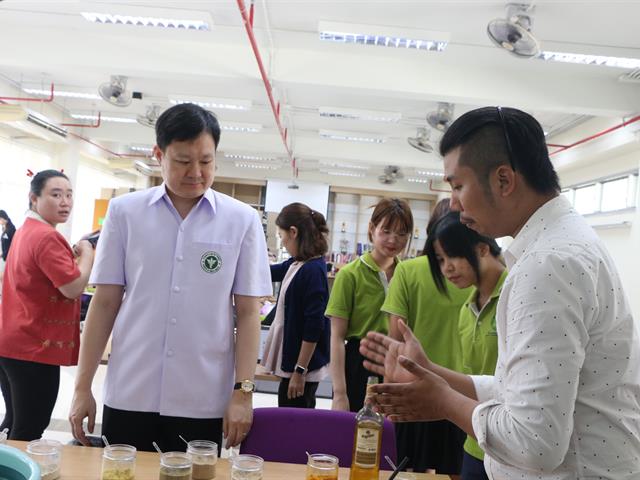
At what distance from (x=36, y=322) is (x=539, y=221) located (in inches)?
93.4

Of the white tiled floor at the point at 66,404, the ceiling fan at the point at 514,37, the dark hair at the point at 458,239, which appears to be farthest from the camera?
the ceiling fan at the point at 514,37

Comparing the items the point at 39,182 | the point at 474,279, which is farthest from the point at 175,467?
the point at 39,182

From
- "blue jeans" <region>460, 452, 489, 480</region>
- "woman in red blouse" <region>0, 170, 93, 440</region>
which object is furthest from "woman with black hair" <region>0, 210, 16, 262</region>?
"blue jeans" <region>460, 452, 489, 480</region>

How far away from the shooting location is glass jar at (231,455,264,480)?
125cm

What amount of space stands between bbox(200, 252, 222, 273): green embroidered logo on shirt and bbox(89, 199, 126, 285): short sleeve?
25 centimetres

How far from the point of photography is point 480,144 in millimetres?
1113

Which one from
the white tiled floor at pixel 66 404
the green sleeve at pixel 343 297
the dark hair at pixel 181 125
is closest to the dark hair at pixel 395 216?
the green sleeve at pixel 343 297

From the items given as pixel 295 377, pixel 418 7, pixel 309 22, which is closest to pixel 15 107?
pixel 309 22

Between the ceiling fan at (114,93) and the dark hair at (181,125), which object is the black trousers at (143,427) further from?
the ceiling fan at (114,93)

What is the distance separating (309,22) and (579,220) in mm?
4917

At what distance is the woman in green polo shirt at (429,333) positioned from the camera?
2.34 metres

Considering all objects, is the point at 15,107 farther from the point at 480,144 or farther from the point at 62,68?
the point at 480,144

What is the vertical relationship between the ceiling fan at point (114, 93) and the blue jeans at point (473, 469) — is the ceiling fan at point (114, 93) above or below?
above

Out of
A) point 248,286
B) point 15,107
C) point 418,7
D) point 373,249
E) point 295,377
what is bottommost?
point 295,377
